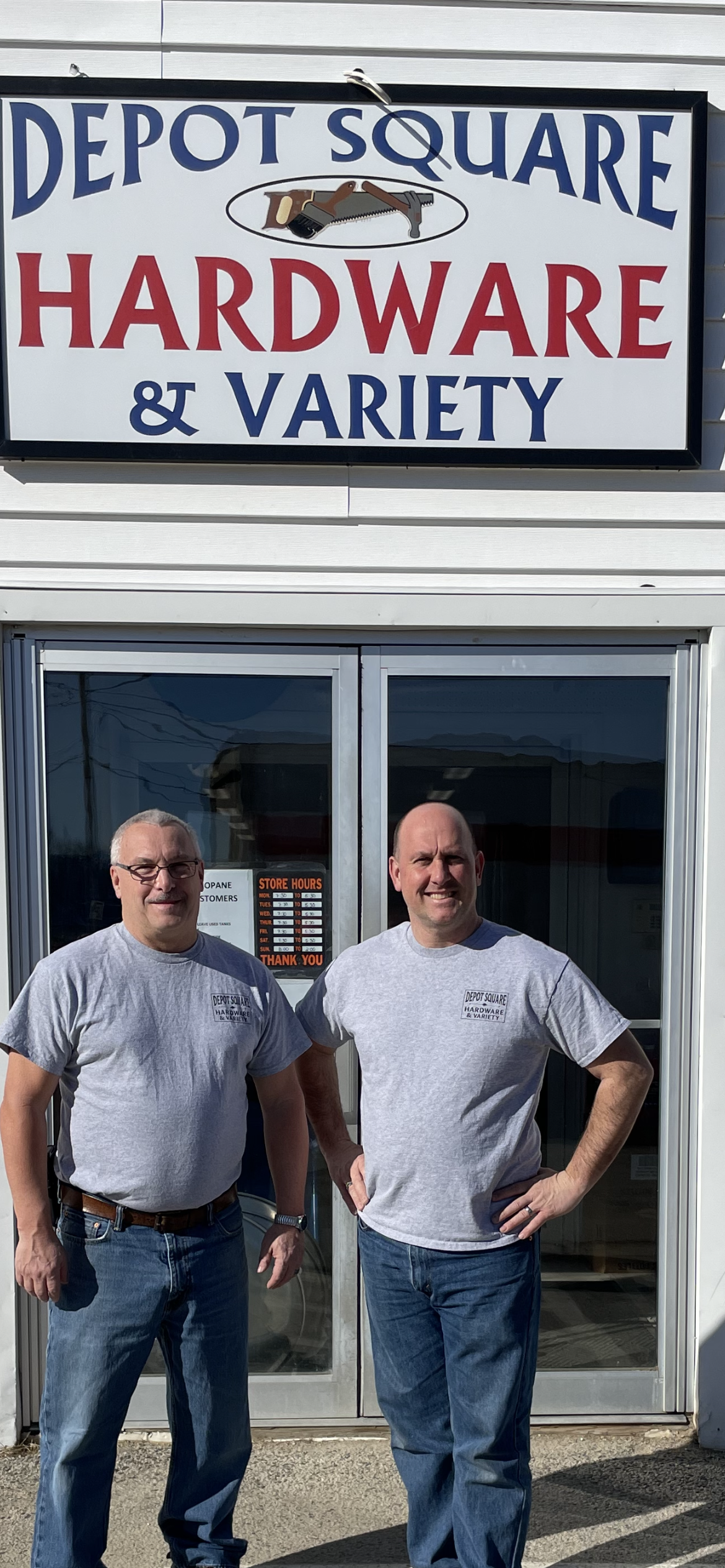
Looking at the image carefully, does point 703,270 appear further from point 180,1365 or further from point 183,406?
point 180,1365

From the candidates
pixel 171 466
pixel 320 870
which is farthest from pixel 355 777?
pixel 171 466

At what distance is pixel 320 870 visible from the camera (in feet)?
12.1

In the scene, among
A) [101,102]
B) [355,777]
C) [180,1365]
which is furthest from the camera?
[355,777]

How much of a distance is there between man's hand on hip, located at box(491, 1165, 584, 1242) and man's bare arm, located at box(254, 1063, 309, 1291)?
494 mm

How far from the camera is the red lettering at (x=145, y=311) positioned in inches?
135

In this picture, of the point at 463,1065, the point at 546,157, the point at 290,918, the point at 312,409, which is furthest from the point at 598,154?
the point at 463,1065

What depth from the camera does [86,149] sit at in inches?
134

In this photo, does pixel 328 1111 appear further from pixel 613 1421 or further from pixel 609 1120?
pixel 613 1421

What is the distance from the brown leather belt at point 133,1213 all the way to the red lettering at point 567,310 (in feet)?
8.28

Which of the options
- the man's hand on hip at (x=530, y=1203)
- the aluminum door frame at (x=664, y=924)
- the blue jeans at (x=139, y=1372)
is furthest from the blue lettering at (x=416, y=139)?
the blue jeans at (x=139, y=1372)

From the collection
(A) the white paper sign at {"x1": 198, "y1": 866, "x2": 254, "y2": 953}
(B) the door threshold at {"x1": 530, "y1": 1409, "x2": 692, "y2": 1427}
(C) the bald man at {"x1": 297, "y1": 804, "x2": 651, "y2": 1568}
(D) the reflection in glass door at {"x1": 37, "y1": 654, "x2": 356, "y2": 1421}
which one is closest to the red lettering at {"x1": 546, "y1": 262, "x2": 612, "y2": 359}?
(D) the reflection in glass door at {"x1": 37, "y1": 654, "x2": 356, "y2": 1421}

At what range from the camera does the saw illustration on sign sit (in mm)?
3441

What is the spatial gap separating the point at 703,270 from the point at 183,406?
1566 millimetres

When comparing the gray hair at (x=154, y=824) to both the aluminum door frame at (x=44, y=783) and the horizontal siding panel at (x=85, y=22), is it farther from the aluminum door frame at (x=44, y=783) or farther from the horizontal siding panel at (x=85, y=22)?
the horizontal siding panel at (x=85, y=22)
